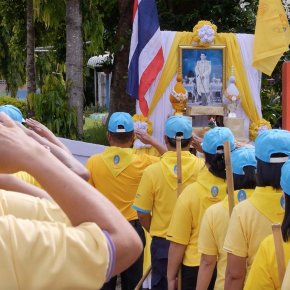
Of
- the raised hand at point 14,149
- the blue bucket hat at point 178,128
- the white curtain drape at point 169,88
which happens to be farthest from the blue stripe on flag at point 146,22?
the raised hand at point 14,149

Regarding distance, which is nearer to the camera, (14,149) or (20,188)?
(14,149)

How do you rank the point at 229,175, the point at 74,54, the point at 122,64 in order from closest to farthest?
1. the point at 229,175
2. the point at 74,54
3. the point at 122,64

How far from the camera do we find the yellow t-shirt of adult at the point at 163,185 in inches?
188

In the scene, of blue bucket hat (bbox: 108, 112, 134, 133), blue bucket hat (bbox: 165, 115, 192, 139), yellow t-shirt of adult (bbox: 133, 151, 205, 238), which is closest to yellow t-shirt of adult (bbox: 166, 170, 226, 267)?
yellow t-shirt of adult (bbox: 133, 151, 205, 238)

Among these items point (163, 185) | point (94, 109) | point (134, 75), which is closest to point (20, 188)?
point (163, 185)

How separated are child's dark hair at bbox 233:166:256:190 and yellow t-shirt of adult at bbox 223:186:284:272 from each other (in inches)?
20.4

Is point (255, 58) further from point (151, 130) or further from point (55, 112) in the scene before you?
point (55, 112)

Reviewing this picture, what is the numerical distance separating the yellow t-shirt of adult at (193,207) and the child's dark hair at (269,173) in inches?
30.1

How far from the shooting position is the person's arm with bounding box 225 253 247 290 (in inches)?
122

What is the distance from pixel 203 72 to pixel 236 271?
7.05 meters

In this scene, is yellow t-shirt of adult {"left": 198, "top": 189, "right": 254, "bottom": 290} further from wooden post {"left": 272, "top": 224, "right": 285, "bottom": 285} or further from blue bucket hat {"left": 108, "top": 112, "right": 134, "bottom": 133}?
blue bucket hat {"left": 108, "top": 112, "right": 134, "bottom": 133}

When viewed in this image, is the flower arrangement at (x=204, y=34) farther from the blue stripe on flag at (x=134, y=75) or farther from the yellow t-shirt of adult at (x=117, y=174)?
the yellow t-shirt of adult at (x=117, y=174)

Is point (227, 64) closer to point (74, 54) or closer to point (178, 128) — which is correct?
point (74, 54)

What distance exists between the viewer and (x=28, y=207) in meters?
2.18
